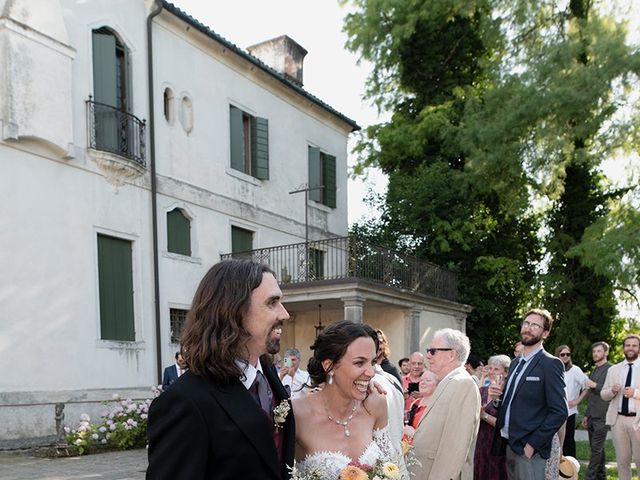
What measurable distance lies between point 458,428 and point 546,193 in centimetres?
1975

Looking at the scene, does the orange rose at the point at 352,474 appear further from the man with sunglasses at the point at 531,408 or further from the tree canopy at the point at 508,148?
the tree canopy at the point at 508,148

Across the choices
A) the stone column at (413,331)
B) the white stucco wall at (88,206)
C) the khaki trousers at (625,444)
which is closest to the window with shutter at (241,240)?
the white stucco wall at (88,206)

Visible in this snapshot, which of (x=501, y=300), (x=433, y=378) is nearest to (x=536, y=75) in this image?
(x=501, y=300)

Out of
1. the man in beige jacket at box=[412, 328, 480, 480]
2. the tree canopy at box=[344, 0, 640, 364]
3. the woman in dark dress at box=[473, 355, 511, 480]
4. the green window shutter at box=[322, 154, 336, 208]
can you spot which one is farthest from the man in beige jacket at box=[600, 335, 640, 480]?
the green window shutter at box=[322, 154, 336, 208]

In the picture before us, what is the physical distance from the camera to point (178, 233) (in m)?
17.7

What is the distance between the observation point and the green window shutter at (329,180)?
79.5ft

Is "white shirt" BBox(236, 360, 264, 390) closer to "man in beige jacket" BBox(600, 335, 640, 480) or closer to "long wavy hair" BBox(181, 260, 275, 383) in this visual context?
"long wavy hair" BBox(181, 260, 275, 383)

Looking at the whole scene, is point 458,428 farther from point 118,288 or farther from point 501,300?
point 501,300

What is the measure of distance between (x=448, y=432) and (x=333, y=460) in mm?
1664

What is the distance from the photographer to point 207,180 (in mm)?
18688

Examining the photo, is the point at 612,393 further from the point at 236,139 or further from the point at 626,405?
the point at 236,139

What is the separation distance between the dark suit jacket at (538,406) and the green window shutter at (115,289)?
11.0 metres

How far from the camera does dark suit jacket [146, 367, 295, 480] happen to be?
211cm

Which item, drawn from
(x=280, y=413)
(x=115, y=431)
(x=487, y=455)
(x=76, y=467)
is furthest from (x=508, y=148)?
(x=280, y=413)
